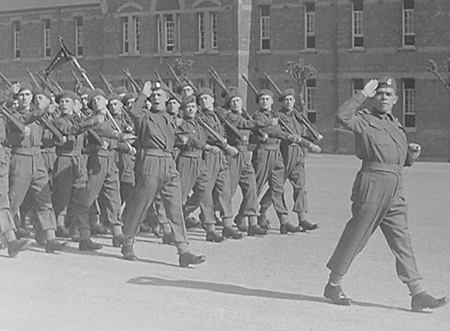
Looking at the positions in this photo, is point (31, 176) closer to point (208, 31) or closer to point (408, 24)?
point (408, 24)

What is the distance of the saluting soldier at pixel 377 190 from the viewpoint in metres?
9.39

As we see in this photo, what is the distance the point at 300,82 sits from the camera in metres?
42.1

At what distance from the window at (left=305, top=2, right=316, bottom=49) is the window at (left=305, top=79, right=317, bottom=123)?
1.67 meters

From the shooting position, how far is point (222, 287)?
10.5 meters

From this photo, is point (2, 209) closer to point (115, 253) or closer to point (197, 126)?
A: point (115, 253)

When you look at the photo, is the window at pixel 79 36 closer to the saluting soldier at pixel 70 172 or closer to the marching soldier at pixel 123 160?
the marching soldier at pixel 123 160

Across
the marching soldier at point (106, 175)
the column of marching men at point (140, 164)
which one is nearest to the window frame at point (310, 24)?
the column of marching men at point (140, 164)

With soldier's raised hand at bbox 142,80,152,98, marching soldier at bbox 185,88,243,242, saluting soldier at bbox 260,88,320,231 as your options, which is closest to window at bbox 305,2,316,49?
saluting soldier at bbox 260,88,320,231

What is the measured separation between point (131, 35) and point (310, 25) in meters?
9.83

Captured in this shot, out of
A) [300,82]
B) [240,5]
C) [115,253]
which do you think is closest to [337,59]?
[300,82]

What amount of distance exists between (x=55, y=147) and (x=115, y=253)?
1.95 metres

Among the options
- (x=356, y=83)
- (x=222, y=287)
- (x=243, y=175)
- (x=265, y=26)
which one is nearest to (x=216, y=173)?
(x=243, y=175)

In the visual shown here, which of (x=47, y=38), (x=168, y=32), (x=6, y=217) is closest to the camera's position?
(x=6, y=217)

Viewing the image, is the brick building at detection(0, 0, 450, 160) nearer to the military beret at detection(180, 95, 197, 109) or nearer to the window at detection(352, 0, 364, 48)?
the window at detection(352, 0, 364, 48)
